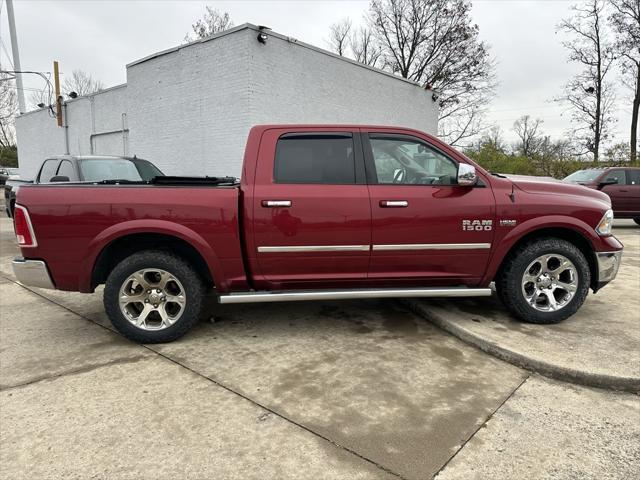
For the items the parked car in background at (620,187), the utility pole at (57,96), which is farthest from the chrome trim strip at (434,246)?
the utility pole at (57,96)

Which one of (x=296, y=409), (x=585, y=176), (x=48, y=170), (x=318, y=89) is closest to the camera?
(x=296, y=409)

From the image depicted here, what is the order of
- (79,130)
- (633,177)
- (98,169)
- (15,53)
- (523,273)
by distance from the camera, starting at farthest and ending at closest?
(15,53) → (79,130) → (633,177) → (98,169) → (523,273)

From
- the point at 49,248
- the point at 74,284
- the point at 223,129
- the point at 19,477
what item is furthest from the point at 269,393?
the point at 223,129

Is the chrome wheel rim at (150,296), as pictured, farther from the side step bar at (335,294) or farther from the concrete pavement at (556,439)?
the concrete pavement at (556,439)

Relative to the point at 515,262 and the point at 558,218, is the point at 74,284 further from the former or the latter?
the point at 558,218

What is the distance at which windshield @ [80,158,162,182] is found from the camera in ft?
24.8

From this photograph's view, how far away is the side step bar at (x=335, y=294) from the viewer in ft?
12.3

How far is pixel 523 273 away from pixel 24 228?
441cm

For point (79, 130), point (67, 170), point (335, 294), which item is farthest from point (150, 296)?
point (79, 130)

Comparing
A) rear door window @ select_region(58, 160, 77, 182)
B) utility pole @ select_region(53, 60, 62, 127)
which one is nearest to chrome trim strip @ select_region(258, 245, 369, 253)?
rear door window @ select_region(58, 160, 77, 182)

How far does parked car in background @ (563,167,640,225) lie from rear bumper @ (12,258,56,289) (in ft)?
41.5

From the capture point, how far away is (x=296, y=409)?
109 inches

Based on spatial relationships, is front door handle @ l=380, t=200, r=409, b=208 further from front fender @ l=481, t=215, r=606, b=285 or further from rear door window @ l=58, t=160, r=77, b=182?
rear door window @ l=58, t=160, r=77, b=182

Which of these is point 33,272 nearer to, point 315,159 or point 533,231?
point 315,159
